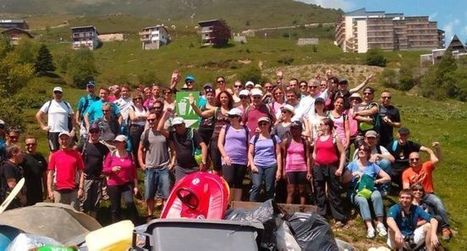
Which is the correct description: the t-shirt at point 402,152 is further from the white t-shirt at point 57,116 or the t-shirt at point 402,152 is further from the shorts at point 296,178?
the white t-shirt at point 57,116

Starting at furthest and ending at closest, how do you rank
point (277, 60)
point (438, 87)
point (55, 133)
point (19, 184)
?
point (277, 60), point (438, 87), point (55, 133), point (19, 184)

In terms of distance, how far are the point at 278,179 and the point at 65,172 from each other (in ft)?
11.1

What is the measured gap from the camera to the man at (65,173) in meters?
9.25

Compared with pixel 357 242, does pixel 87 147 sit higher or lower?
higher

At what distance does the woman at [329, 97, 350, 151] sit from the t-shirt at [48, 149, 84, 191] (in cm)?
440

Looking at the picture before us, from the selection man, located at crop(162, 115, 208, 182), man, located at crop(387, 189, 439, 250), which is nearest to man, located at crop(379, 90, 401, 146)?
man, located at crop(387, 189, 439, 250)

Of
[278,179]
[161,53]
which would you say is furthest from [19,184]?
[161,53]

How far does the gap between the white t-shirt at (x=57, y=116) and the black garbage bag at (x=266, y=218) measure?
4.55 m

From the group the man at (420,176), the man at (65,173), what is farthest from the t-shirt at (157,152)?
the man at (420,176)

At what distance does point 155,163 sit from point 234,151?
51.2 inches

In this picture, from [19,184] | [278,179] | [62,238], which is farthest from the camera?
[278,179]

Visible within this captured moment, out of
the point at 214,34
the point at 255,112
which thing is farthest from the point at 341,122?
the point at 214,34

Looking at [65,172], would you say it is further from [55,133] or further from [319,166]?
[319,166]

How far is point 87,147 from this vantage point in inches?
381
